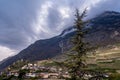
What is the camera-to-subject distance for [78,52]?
163ft

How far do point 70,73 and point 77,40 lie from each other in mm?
5538

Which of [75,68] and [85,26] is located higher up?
[85,26]

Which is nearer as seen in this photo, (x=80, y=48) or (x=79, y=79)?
(x=79, y=79)

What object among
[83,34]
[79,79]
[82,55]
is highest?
[83,34]

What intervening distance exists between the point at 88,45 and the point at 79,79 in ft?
20.2

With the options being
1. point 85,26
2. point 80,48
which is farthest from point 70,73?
point 85,26

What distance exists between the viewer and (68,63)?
4950 cm

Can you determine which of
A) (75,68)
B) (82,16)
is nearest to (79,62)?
(75,68)

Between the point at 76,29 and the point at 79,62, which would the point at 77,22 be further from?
the point at 79,62

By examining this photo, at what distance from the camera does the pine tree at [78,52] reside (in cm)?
4843

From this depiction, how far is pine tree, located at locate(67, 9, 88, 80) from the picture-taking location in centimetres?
4843

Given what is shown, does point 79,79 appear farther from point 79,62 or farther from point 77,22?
point 77,22

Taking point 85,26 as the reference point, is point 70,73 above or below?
below

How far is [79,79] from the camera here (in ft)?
152
